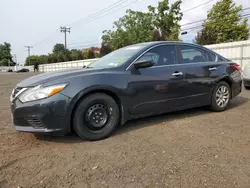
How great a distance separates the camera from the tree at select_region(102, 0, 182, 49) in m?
33.1

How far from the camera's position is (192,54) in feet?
14.2

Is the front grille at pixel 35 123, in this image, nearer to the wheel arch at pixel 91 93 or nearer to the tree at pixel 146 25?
the wheel arch at pixel 91 93

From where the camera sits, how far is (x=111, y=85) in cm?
325

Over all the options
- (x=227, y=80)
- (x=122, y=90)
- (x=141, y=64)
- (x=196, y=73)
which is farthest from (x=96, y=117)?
(x=227, y=80)

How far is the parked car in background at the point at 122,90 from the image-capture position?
2920 millimetres

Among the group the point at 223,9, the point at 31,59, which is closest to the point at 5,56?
the point at 31,59

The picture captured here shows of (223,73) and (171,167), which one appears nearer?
(171,167)

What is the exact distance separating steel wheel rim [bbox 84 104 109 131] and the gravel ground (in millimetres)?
252

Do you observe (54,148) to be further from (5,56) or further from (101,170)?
(5,56)

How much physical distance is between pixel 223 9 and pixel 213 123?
3362cm

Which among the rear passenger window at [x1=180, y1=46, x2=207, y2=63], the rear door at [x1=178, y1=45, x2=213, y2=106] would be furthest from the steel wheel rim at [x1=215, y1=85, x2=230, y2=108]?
the rear passenger window at [x1=180, y1=46, x2=207, y2=63]

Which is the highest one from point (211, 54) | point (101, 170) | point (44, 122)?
point (211, 54)

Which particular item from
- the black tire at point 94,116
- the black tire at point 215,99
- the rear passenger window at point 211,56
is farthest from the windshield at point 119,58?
the black tire at point 215,99

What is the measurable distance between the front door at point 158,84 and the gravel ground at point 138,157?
0.40m
